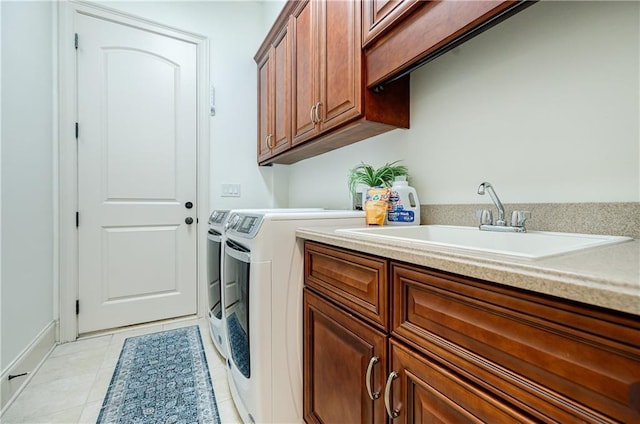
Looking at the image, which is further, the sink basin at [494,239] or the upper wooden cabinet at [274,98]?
the upper wooden cabinet at [274,98]

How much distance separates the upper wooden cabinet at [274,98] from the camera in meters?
1.92

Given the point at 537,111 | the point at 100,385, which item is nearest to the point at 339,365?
the point at 537,111

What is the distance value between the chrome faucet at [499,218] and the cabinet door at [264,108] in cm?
168

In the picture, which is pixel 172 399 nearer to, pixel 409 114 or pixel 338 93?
pixel 338 93

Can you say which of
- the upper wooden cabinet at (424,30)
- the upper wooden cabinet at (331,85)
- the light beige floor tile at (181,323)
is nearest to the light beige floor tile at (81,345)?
the light beige floor tile at (181,323)

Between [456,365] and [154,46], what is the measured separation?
2.85m

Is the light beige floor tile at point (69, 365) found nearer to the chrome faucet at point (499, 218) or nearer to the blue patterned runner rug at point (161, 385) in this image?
the blue patterned runner rug at point (161, 385)

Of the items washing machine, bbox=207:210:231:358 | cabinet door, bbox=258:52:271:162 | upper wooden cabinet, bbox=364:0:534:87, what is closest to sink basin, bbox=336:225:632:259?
upper wooden cabinet, bbox=364:0:534:87

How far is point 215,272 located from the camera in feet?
5.76

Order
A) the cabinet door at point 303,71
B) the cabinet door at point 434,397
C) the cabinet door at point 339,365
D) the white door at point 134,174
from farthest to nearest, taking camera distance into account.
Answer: the white door at point 134,174 → the cabinet door at point 303,71 → the cabinet door at point 339,365 → the cabinet door at point 434,397

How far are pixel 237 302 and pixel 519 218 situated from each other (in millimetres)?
1127

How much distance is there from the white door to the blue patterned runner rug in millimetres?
409

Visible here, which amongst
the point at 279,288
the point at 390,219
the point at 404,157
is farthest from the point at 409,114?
the point at 279,288

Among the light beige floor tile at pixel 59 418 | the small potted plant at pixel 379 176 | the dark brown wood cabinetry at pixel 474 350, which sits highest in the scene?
the small potted plant at pixel 379 176
